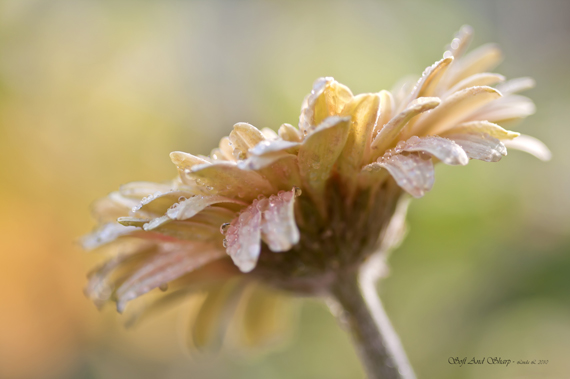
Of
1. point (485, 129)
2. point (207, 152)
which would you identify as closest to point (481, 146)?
point (485, 129)

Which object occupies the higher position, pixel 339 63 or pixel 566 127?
pixel 339 63

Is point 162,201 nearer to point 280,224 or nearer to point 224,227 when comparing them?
point 224,227

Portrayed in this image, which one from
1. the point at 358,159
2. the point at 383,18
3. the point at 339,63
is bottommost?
the point at 358,159

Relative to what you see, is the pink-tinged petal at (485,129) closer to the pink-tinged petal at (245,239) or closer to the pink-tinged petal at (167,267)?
the pink-tinged petal at (245,239)

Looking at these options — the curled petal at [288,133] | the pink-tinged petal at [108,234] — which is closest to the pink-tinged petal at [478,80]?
the curled petal at [288,133]

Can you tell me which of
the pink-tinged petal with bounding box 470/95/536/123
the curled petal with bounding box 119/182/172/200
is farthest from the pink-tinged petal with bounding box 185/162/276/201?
the pink-tinged petal with bounding box 470/95/536/123

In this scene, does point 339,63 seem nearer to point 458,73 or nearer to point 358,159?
point 458,73

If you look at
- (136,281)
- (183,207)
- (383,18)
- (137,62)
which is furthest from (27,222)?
(383,18)
